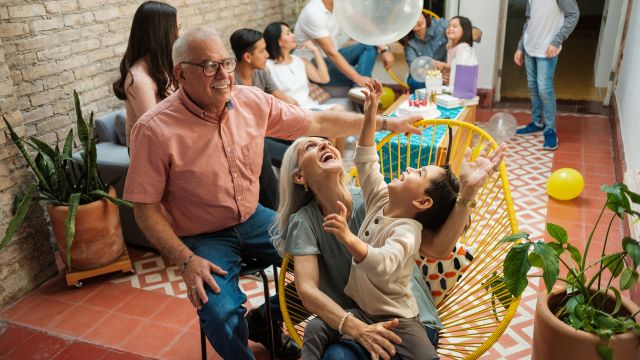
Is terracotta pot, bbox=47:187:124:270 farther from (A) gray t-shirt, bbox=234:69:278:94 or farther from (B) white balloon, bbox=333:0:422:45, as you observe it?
(B) white balloon, bbox=333:0:422:45

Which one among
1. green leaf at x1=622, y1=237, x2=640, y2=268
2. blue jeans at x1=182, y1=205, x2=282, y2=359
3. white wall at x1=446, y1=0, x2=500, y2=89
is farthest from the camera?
white wall at x1=446, y1=0, x2=500, y2=89

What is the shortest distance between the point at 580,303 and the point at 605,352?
0.19 metres

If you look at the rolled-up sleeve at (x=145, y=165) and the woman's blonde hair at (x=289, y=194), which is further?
the rolled-up sleeve at (x=145, y=165)

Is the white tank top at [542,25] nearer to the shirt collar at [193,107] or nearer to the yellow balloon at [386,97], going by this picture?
the yellow balloon at [386,97]

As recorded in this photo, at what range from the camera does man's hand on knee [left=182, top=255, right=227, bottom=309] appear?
1.97 metres

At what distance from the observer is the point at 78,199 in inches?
116

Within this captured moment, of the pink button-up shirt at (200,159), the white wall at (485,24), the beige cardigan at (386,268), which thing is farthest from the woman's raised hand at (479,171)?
the white wall at (485,24)

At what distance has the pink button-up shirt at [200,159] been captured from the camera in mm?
2072

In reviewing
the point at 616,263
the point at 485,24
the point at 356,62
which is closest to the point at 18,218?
the point at 616,263

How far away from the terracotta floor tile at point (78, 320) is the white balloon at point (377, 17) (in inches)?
78.3

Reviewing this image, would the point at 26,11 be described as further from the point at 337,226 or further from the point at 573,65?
the point at 573,65

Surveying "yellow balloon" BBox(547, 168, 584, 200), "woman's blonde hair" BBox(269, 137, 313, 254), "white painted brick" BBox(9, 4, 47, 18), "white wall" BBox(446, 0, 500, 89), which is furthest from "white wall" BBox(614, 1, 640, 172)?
"white painted brick" BBox(9, 4, 47, 18)

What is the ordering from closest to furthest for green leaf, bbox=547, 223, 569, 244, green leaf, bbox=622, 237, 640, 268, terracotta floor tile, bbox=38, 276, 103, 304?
green leaf, bbox=622, 237, 640, 268 → green leaf, bbox=547, 223, 569, 244 → terracotta floor tile, bbox=38, 276, 103, 304

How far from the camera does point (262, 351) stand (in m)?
2.61
